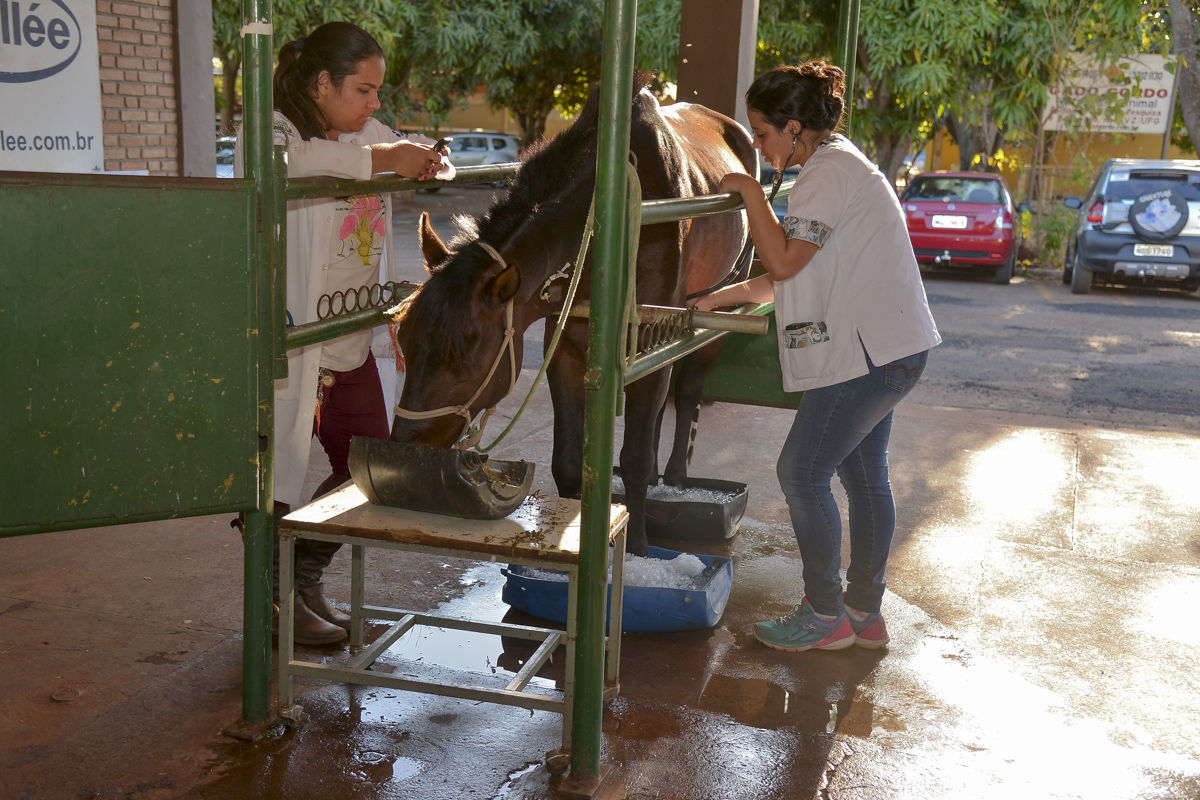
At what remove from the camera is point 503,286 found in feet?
10.5

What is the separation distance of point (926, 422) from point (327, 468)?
150 inches

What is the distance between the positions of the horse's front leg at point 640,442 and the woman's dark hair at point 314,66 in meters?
1.71

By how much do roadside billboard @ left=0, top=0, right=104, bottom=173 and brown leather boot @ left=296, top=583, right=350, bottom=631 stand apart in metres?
4.43

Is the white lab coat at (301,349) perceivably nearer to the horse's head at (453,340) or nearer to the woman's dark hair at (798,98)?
the horse's head at (453,340)

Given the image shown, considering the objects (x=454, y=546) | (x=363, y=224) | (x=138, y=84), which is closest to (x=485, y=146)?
(x=138, y=84)

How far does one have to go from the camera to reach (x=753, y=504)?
18.2 ft

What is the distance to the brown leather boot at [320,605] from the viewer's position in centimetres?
373

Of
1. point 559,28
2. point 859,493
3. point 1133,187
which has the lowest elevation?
point 859,493

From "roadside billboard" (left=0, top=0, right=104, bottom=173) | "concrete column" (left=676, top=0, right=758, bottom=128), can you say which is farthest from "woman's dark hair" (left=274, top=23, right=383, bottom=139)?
"roadside billboard" (left=0, top=0, right=104, bottom=173)

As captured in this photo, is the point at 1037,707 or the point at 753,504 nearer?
the point at 1037,707

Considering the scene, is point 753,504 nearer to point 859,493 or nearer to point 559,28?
point 859,493

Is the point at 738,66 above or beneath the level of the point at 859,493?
above

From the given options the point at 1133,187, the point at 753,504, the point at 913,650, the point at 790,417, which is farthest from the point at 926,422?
the point at 1133,187

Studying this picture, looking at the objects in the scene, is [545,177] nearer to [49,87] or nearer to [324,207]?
[324,207]
